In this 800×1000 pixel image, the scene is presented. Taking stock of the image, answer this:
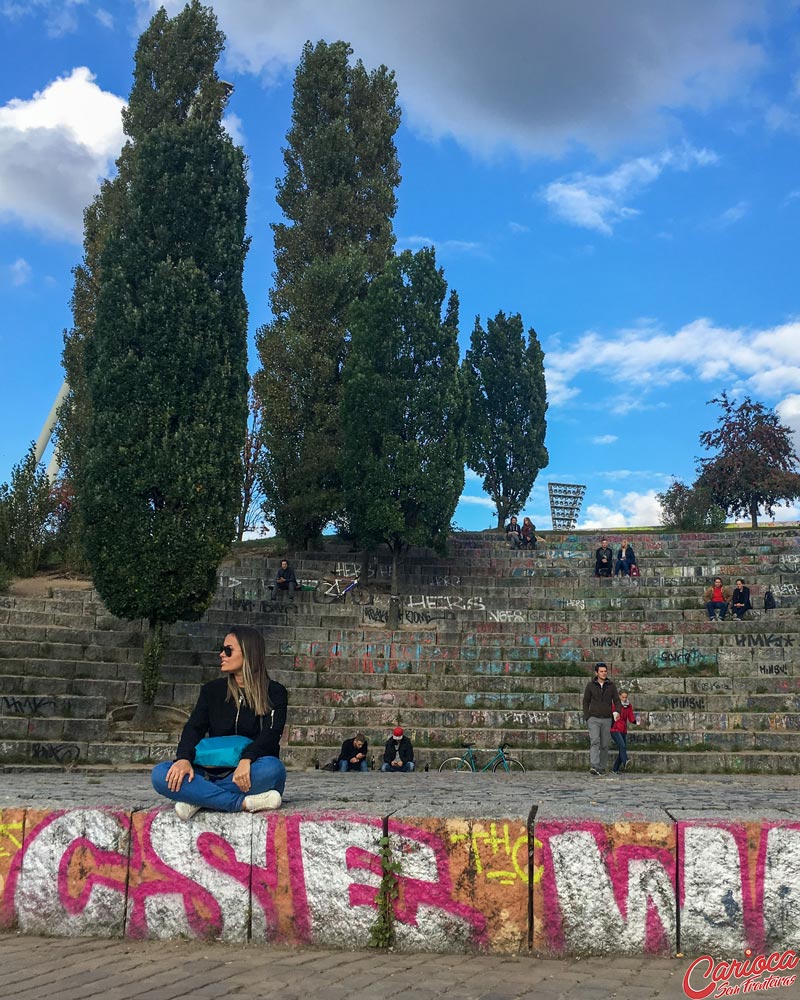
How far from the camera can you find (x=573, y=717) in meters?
15.2

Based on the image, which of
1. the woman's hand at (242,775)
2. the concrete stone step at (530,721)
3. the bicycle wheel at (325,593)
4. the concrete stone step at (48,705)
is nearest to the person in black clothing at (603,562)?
the bicycle wheel at (325,593)

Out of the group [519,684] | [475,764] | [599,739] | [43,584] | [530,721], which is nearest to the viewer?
[599,739]

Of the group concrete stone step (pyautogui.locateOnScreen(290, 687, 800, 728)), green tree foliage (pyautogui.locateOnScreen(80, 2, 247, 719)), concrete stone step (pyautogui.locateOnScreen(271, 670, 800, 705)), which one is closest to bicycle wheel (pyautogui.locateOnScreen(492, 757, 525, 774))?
concrete stone step (pyautogui.locateOnScreen(290, 687, 800, 728))

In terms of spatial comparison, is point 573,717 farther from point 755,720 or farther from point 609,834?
point 609,834

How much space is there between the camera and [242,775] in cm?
471

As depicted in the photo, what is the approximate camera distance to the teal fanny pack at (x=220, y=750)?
483 cm

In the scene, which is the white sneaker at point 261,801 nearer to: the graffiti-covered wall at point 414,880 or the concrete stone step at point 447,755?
the graffiti-covered wall at point 414,880

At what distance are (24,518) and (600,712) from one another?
17950 mm

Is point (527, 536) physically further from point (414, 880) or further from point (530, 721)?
point (414, 880)

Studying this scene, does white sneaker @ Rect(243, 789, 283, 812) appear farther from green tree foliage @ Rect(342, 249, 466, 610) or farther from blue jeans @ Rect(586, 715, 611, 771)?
green tree foliage @ Rect(342, 249, 466, 610)

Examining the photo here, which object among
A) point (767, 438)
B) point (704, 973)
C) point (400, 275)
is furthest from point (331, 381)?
point (704, 973)

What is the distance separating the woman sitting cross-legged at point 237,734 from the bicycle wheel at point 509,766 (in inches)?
386

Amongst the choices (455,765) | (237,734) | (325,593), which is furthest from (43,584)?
(237,734)

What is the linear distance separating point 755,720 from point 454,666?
609 centimetres
